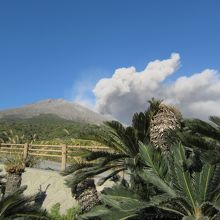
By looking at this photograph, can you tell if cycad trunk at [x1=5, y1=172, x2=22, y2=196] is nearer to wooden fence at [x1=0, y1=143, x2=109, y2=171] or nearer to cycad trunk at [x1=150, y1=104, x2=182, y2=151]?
wooden fence at [x1=0, y1=143, x2=109, y2=171]

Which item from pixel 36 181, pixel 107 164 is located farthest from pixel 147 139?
pixel 36 181

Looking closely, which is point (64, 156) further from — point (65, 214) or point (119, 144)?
point (119, 144)

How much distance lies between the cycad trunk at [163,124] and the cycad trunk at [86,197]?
2.56m

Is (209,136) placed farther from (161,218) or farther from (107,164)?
(107,164)

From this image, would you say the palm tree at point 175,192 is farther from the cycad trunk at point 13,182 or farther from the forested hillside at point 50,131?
the cycad trunk at point 13,182

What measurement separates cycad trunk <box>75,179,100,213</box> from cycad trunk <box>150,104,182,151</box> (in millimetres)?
2563

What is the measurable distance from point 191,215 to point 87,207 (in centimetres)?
495

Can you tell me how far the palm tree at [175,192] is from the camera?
1032 centimetres

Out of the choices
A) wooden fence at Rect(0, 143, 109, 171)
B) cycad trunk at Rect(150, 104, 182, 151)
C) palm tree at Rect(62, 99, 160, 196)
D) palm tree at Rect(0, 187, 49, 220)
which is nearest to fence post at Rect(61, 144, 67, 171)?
wooden fence at Rect(0, 143, 109, 171)

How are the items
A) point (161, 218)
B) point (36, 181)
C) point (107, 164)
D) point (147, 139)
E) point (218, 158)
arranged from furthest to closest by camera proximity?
point (36, 181) → point (107, 164) → point (147, 139) → point (161, 218) → point (218, 158)

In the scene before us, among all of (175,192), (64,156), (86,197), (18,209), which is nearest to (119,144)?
(86,197)

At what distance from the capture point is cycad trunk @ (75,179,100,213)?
14789 millimetres

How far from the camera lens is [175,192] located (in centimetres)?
1081

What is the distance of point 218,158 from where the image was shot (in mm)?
10672
